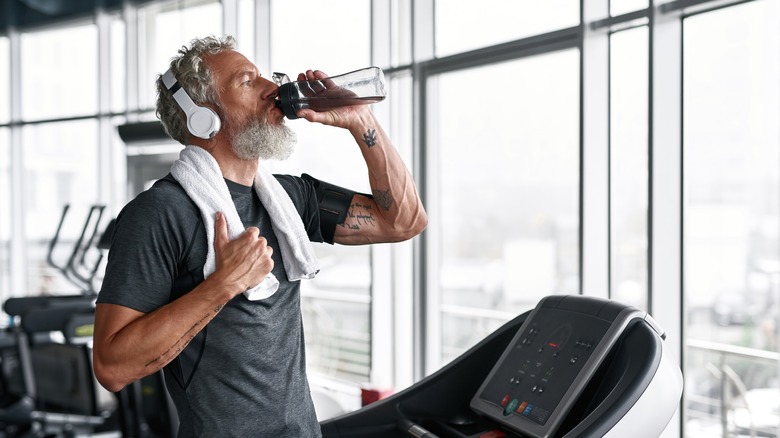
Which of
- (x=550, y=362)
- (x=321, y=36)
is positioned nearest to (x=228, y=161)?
(x=550, y=362)

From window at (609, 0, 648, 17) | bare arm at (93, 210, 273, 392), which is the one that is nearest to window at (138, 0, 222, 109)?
window at (609, 0, 648, 17)

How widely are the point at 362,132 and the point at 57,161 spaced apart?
4864 millimetres

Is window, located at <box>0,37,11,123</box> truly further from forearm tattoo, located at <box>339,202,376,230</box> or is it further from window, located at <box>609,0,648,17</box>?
forearm tattoo, located at <box>339,202,376,230</box>

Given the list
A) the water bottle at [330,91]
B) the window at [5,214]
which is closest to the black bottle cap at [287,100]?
the water bottle at [330,91]

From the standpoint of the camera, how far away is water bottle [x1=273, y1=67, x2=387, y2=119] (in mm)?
1510

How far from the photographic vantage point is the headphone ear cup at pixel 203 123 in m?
1.48

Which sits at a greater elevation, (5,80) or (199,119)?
(5,80)

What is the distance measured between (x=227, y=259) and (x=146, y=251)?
0.14m

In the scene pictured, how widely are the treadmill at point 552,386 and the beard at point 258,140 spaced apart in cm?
66

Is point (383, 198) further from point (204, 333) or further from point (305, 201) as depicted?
point (204, 333)

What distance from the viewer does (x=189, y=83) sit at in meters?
1.53

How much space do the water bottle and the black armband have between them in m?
0.23

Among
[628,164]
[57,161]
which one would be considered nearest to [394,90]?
[628,164]

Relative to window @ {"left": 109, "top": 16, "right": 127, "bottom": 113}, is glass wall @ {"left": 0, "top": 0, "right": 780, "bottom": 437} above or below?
below
